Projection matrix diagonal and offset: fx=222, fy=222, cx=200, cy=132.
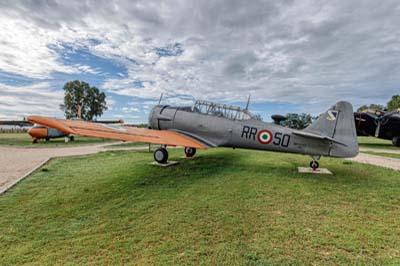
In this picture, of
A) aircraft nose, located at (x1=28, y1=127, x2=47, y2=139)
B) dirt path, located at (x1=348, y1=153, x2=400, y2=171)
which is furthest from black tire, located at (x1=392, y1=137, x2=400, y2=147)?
aircraft nose, located at (x1=28, y1=127, x2=47, y2=139)

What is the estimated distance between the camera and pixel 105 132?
261 inches

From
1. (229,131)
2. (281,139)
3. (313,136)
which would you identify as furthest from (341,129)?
(229,131)

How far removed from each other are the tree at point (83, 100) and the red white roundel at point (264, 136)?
5763 centimetres

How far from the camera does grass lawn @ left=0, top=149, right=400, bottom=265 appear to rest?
282cm

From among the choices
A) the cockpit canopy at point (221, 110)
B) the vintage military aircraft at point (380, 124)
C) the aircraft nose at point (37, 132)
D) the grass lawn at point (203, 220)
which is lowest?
the aircraft nose at point (37, 132)

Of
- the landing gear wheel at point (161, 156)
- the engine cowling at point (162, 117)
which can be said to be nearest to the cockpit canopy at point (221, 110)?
the engine cowling at point (162, 117)

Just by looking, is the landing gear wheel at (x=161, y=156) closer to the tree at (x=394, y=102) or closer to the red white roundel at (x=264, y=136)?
the red white roundel at (x=264, y=136)

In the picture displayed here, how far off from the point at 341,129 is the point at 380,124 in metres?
15.4

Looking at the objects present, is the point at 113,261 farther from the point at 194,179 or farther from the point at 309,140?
the point at 309,140

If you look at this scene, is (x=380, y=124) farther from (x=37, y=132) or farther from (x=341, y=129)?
(x=37, y=132)

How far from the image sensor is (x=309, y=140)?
7102mm

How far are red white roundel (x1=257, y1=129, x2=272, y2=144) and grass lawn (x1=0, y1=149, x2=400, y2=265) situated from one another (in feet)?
4.13

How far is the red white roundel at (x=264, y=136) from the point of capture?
7.55m

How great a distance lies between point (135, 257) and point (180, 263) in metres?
0.60
